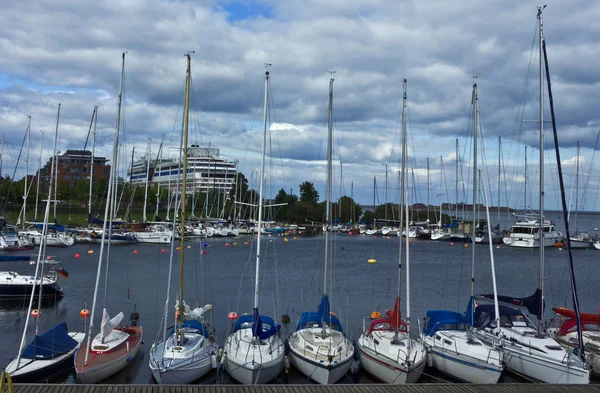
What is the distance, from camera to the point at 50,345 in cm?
2078

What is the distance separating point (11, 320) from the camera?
100.0 feet

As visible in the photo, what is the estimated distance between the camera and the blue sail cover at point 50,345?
795 inches

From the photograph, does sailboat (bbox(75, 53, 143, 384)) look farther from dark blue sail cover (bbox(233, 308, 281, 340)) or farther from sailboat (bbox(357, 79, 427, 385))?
sailboat (bbox(357, 79, 427, 385))

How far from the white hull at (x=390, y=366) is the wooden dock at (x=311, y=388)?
6.68ft

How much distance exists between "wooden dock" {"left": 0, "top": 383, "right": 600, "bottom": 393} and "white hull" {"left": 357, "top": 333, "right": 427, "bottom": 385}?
203cm

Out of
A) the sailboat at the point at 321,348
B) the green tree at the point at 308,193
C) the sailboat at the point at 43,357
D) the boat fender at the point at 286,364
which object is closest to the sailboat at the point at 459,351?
the sailboat at the point at 321,348

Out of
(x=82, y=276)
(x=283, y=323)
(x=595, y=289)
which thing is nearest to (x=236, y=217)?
(x=82, y=276)

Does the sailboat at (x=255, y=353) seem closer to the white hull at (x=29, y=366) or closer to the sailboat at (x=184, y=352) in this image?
the sailboat at (x=184, y=352)

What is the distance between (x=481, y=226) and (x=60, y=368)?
88.6 metres

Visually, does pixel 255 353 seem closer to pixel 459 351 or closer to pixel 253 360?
pixel 253 360

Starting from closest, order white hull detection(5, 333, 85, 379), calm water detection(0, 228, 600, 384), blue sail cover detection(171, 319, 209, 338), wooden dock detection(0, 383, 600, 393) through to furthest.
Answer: wooden dock detection(0, 383, 600, 393) < white hull detection(5, 333, 85, 379) < blue sail cover detection(171, 319, 209, 338) < calm water detection(0, 228, 600, 384)

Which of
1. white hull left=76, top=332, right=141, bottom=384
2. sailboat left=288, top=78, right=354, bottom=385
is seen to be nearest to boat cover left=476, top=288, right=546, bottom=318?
sailboat left=288, top=78, right=354, bottom=385

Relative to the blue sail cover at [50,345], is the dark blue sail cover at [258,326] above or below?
above

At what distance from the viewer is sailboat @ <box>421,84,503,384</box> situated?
64.3 ft
